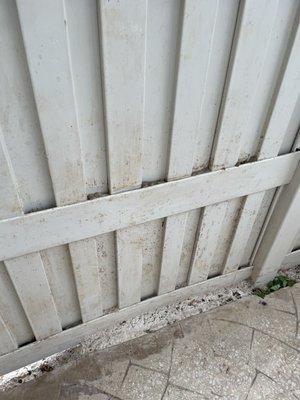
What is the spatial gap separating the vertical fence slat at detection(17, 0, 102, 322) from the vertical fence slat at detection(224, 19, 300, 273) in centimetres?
95

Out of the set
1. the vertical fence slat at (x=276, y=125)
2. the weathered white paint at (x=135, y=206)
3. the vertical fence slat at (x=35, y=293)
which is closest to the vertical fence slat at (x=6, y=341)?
the vertical fence slat at (x=35, y=293)

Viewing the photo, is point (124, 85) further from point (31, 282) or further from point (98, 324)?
point (98, 324)

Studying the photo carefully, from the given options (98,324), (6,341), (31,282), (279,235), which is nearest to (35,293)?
(31,282)

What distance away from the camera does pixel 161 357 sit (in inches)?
90.0

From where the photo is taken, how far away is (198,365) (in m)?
Answer: 2.26

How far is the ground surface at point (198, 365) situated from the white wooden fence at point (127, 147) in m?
0.22

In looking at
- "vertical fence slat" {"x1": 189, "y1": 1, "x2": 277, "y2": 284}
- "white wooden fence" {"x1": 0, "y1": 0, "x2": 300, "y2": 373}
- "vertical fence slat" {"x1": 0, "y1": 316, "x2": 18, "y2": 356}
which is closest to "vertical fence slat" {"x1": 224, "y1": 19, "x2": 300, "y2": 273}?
"white wooden fence" {"x1": 0, "y1": 0, "x2": 300, "y2": 373}

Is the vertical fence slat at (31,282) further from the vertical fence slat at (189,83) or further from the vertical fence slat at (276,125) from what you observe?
the vertical fence slat at (276,125)

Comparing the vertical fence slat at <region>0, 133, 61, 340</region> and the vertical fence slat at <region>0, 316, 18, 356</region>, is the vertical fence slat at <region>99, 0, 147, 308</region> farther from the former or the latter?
the vertical fence slat at <region>0, 316, 18, 356</region>

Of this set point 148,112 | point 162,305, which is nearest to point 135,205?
point 148,112

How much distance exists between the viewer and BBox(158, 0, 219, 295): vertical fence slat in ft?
4.09

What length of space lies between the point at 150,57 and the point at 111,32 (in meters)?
0.19

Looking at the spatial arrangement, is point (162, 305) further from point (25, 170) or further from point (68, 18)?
point (68, 18)

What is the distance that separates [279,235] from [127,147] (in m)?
1.36
